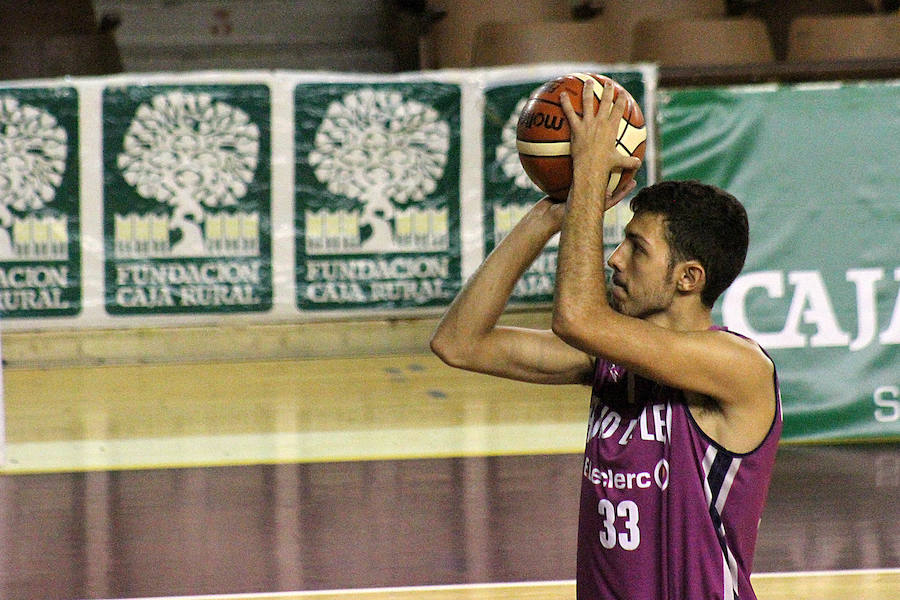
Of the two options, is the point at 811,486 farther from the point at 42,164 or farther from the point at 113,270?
the point at 42,164

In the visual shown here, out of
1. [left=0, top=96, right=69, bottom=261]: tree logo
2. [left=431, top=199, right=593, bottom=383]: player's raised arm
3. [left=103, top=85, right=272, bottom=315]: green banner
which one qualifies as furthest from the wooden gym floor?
[left=431, top=199, right=593, bottom=383]: player's raised arm

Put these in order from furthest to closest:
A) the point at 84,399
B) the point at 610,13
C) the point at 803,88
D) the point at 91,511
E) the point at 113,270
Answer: the point at 610,13 → the point at 113,270 → the point at 84,399 → the point at 803,88 → the point at 91,511

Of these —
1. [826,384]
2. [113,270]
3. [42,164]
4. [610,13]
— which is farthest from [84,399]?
[610,13]

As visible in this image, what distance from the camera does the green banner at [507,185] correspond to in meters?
7.53

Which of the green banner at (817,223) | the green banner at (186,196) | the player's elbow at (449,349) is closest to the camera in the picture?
the player's elbow at (449,349)

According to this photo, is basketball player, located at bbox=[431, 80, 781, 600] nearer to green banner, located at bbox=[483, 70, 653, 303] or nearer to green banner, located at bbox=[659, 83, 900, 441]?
green banner, located at bbox=[659, 83, 900, 441]

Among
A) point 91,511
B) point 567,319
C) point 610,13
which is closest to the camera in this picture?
point 567,319

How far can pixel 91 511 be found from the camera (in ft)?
16.8

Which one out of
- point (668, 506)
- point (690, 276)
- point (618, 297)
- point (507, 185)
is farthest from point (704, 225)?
point (507, 185)

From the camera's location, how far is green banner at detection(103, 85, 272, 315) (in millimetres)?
7559

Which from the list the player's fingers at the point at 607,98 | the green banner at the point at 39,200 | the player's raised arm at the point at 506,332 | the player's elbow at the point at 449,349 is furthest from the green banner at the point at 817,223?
the green banner at the point at 39,200

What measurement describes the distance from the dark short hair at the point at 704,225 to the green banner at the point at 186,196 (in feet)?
Result: 18.2

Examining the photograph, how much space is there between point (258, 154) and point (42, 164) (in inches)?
49.2

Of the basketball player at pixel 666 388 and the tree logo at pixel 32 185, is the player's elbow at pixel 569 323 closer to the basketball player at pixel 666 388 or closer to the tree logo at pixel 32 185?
the basketball player at pixel 666 388
